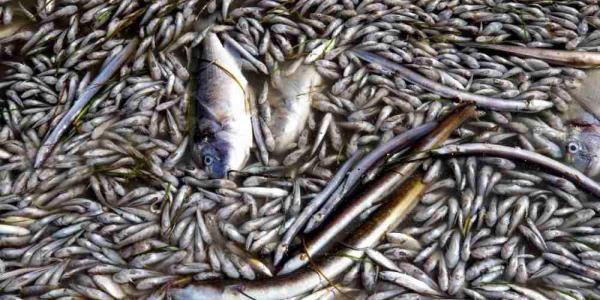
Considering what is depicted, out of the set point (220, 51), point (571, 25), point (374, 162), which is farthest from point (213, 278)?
point (571, 25)

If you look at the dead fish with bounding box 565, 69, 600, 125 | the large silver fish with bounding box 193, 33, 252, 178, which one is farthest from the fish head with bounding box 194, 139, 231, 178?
the dead fish with bounding box 565, 69, 600, 125

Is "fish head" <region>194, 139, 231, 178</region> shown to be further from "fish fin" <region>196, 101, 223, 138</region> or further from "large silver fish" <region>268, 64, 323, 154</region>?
"large silver fish" <region>268, 64, 323, 154</region>

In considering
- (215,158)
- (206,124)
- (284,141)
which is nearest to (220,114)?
(206,124)

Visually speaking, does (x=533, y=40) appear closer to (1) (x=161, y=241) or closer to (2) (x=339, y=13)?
(2) (x=339, y=13)

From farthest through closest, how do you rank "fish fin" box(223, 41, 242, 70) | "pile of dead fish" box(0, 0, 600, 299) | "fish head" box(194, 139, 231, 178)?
1. "fish fin" box(223, 41, 242, 70)
2. "fish head" box(194, 139, 231, 178)
3. "pile of dead fish" box(0, 0, 600, 299)

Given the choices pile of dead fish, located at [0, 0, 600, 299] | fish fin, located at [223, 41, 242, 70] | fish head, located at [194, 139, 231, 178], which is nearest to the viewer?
pile of dead fish, located at [0, 0, 600, 299]

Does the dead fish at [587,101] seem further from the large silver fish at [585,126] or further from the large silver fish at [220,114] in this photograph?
the large silver fish at [220,114]
